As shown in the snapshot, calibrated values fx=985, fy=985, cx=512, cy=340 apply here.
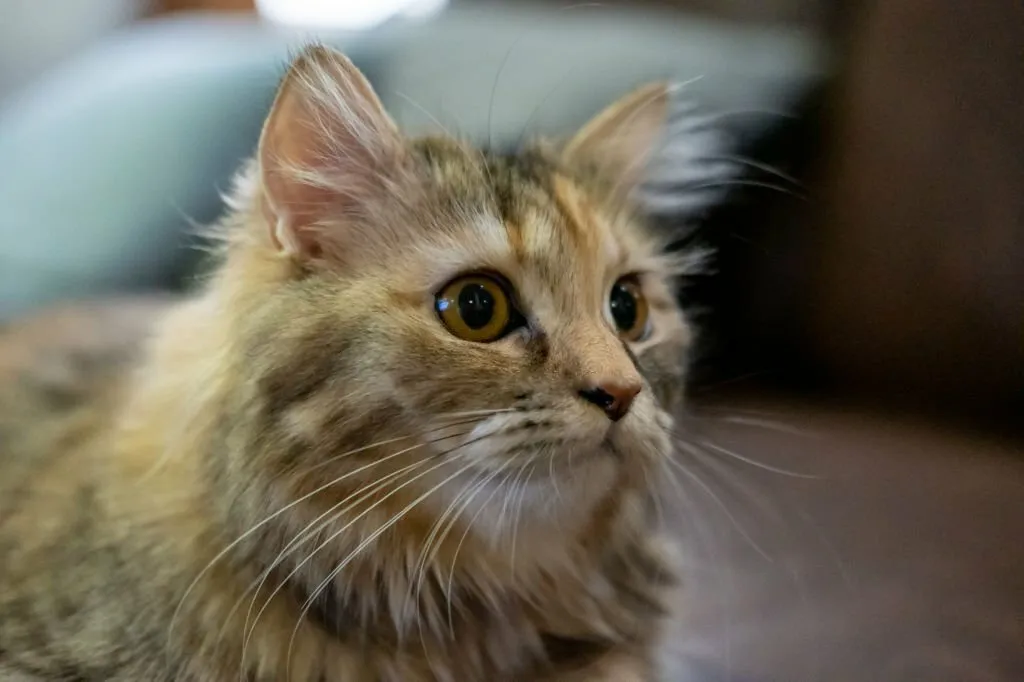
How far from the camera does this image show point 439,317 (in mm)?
949

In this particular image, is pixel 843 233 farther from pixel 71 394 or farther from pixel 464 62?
pixel 71 394

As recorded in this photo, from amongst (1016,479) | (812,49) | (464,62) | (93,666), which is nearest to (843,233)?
(812,49)

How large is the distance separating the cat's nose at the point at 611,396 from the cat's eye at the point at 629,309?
18 centimetres

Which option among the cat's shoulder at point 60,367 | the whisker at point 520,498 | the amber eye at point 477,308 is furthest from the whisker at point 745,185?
the cat's shoulder at point 60,367

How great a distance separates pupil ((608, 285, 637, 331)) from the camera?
110cm

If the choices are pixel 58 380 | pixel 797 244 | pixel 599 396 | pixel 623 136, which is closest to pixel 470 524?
pixel 599 396

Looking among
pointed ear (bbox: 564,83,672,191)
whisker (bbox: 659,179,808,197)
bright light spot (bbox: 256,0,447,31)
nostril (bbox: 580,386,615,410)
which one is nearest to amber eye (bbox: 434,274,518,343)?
nostril (bbox: 580,386,615,410)

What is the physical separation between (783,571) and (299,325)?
2.61ft

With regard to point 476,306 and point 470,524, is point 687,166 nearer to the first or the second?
point 476,306

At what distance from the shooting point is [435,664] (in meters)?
0.98

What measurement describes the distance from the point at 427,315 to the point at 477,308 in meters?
0.05

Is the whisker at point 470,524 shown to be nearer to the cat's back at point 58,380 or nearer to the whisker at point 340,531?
the whisker at point 340,531

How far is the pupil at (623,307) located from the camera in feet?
3.60

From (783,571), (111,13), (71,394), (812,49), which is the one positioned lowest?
(783,571)
